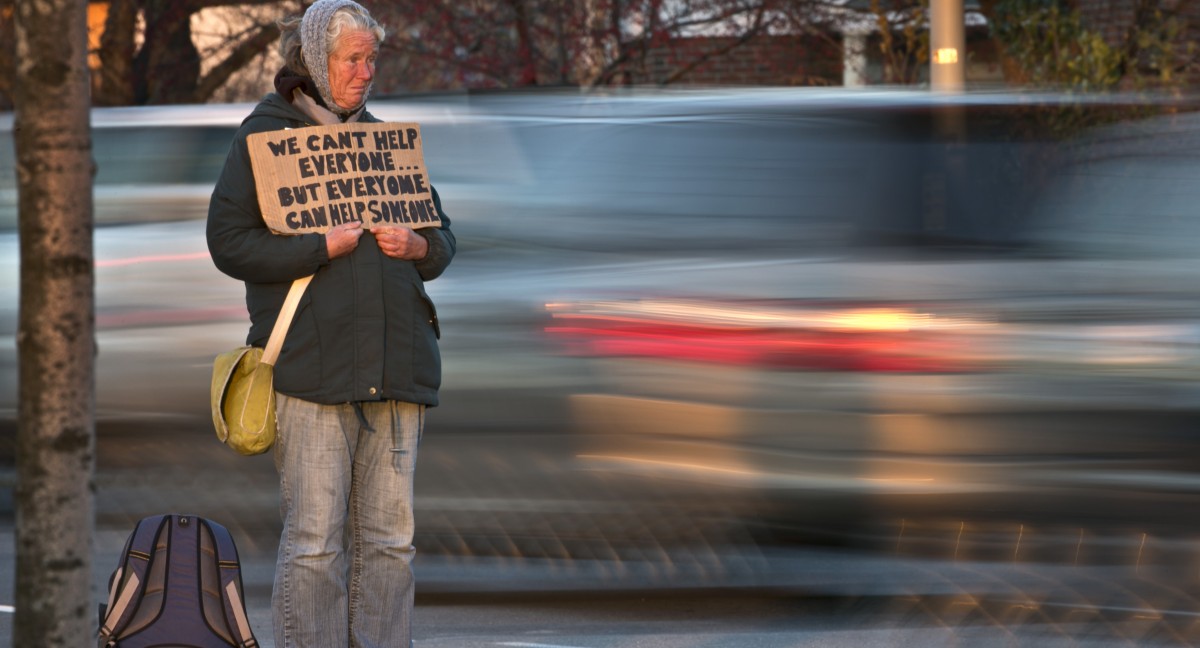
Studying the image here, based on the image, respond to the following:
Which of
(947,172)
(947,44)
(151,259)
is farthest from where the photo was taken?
(947,44)

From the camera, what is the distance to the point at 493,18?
48.1 feet

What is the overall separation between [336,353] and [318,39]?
28.4 inches

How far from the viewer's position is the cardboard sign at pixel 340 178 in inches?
168

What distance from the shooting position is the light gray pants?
170 inches

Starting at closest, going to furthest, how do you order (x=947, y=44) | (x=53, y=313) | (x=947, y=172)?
(x=53, y=313) → (x=947, y=172) → (x=947, y=44)

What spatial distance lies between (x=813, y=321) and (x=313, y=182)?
1705mm

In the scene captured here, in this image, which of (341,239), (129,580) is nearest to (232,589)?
(129,580)

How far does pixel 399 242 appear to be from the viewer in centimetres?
426

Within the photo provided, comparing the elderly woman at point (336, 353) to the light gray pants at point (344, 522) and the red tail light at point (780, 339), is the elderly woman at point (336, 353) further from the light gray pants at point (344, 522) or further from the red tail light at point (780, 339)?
the red tail light at point (780, 339)

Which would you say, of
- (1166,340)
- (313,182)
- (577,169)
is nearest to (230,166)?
(313,182)

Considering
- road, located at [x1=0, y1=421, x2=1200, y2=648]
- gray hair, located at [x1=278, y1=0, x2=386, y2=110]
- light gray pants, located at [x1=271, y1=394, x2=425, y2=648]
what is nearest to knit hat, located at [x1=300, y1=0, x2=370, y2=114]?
gray hair, located at [x1=278, y1=0, x2=386, y2=110]

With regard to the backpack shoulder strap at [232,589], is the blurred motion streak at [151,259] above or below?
above

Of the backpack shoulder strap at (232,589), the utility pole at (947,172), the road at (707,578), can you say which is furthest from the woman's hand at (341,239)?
the utility pole at (947,172)

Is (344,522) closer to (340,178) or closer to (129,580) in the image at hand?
(129,580)
